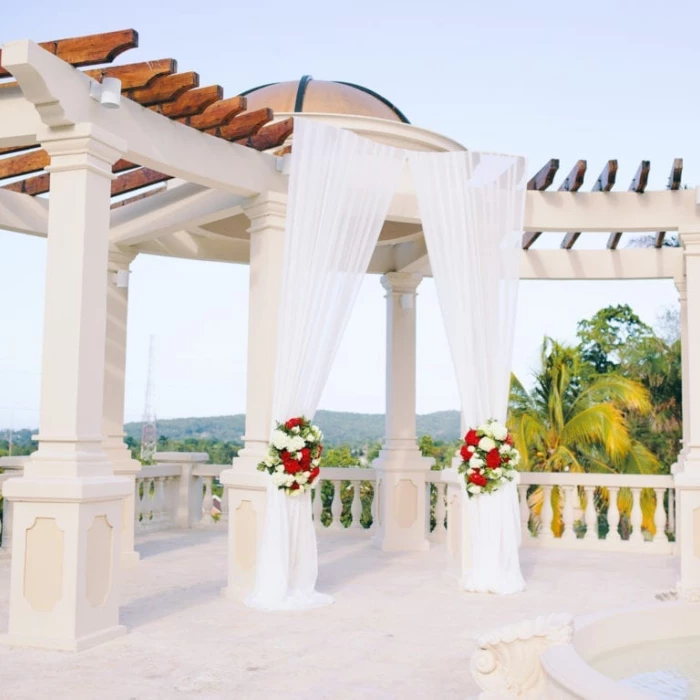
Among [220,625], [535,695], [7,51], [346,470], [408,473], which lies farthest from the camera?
[346,470]

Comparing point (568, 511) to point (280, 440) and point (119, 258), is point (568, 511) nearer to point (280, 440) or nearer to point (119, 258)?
point (280, 440)

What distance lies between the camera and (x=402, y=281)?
11.0 m

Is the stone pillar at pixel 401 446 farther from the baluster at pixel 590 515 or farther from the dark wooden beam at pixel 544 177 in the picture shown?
the dark wooden beam at pixel 544 177

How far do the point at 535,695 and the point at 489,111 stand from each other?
10112 mm

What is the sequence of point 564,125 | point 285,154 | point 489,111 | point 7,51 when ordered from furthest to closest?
point 564,125
point 489,111
point 285,154
point 7,51

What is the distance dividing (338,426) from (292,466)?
22.9 m

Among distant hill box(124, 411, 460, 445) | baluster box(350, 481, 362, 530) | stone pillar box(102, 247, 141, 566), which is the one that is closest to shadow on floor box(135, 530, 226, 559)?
stone pillar box(102, 247, 141, 566)

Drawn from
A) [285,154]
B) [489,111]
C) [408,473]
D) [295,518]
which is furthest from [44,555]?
[489,111]

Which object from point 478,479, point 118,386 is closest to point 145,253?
point 118,386

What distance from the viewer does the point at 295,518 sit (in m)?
7.09

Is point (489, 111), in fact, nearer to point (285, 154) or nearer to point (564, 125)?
point (564, 125)

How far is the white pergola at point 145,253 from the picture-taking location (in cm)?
569

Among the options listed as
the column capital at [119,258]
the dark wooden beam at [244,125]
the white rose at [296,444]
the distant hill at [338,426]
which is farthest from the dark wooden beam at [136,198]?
the distant hill at [338,426]

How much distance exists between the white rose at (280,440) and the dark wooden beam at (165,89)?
103 inches
